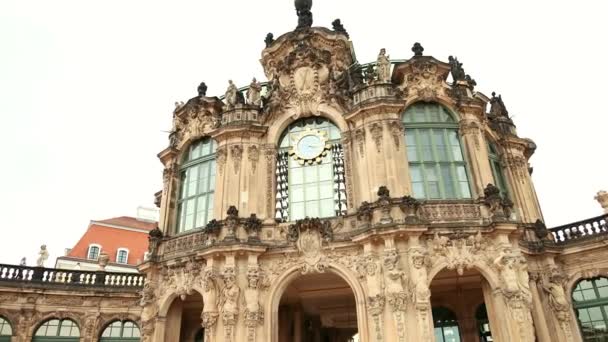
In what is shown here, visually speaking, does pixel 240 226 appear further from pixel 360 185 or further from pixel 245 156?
pixel 360 185

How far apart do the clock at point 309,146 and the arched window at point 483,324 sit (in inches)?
335

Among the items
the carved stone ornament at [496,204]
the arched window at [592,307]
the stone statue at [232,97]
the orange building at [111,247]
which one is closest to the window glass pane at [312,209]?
the stone statue at [232,97]

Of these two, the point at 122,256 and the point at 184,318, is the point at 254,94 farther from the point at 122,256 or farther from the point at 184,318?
the point at 122,256

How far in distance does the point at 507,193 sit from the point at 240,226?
1071 cm

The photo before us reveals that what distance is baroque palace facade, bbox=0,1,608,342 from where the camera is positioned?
14.3 m

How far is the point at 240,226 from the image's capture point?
16.0 m

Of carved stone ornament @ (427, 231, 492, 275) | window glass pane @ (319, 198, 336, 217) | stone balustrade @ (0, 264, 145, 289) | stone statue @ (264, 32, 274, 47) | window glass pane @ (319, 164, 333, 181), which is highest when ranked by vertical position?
stone statue @ (264, 32, 274, 47)

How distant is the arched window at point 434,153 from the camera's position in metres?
16.0

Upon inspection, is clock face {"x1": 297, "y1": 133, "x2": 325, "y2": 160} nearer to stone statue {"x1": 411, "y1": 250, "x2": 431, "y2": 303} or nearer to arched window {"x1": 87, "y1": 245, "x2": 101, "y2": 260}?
stone statue {"x1": 411, "y1": 250, "x2": 431, "y2": 303}

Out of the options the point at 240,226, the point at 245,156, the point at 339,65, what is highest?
the point at 339,65

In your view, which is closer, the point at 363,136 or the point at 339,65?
the point at 363,136

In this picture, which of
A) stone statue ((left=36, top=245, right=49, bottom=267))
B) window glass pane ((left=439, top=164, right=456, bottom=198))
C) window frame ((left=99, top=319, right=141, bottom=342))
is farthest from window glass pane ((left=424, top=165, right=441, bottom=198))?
stone statue ((left=36, top=245, right=49, bottom=267))

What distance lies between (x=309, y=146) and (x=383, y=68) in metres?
4.25

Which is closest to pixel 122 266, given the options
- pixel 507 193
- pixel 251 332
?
pixel 251 332
